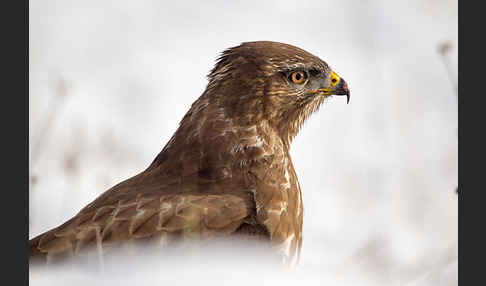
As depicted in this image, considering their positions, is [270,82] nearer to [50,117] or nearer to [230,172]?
[230,172]

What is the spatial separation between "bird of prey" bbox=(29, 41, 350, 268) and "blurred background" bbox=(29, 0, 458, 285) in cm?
10

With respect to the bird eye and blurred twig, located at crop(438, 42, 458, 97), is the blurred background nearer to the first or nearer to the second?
blurred twig, located at crop(438, 42, 458, 97)

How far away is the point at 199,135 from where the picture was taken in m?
3.34

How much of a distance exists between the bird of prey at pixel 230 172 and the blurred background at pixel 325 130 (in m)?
0.10

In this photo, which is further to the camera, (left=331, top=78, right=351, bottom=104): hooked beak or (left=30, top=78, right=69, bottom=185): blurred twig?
(left=331, top=78, right=351, bottom=104): hooked beak

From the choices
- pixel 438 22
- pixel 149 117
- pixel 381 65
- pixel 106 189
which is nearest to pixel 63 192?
pixel 106 189

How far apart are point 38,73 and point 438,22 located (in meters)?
1.62

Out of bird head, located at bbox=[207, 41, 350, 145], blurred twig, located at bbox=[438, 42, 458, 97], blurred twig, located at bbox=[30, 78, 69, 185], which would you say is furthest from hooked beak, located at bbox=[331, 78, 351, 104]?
blurred twig, located at bbox=[30, 78, 69, 185]

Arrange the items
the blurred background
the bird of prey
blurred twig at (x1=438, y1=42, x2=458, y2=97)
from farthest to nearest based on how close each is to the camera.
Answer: blurred twig at (x1=438, y1=42, x2=458, y2=97) → the blurred background → the bird of prey

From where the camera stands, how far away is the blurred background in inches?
120

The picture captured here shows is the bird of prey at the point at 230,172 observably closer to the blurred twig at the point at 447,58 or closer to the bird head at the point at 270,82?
the bird head at the point at 270,82

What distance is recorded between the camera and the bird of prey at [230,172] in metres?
2.84

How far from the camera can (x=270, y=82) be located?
11.2ft

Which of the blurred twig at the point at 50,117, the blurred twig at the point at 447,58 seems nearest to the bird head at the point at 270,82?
the blurred twig at the point at 447,58
